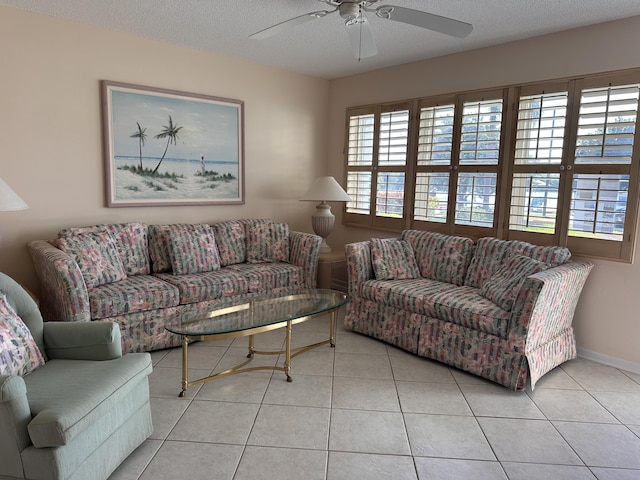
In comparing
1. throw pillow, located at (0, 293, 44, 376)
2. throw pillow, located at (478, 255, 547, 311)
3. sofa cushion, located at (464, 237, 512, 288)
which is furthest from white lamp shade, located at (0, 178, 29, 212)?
sofa cushion, located at (464, 237, 512, 288)

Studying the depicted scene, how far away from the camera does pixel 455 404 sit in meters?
2.63

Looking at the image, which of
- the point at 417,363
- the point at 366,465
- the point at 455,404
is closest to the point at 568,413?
the point at 455,404

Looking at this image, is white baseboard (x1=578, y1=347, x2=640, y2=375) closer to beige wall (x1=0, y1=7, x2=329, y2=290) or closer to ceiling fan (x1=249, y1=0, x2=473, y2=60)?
ceiling fan (x1=249, y1=0, x2=473, y2=60)

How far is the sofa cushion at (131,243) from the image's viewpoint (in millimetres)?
3562

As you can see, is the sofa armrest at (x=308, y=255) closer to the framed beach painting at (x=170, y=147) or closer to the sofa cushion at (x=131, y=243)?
the framed beach painting at (x=170, y=147)

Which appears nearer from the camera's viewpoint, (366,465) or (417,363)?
(366,465)

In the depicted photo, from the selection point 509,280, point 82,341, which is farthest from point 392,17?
point 82,341

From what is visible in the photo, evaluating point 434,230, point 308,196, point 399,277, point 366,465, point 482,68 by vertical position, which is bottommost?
point 366,465

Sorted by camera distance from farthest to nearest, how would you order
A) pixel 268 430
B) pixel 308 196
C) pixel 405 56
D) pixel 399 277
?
pixel 308 196, pixel 405 56, pixel 399 277, pixel 268 430

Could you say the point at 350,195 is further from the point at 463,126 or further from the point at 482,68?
the point at 482,68

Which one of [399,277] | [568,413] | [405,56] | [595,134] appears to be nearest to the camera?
[568,413]

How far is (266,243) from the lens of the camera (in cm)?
434

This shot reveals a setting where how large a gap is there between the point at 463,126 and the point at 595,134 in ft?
3.53

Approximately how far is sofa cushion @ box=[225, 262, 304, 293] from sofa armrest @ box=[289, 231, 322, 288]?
0.21ft
